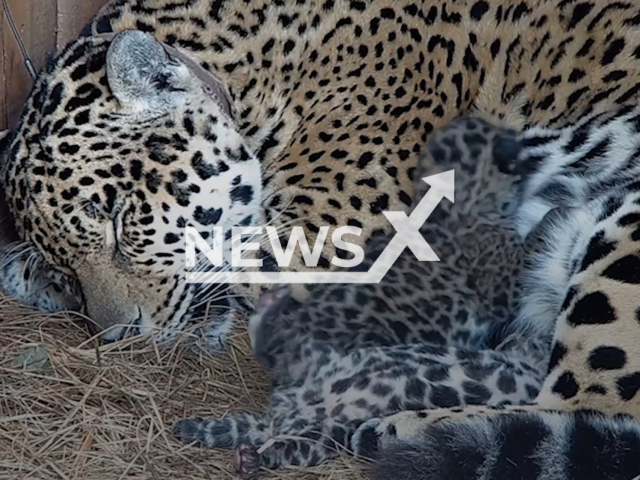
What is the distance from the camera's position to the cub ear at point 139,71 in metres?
3.30

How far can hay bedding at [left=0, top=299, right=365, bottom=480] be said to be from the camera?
3.13 metres

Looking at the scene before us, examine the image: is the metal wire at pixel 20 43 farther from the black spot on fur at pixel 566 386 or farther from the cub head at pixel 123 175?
the black spot on fur at pixel 566 386

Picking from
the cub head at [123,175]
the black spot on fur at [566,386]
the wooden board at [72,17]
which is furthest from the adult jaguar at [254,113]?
the black spot on fur at [566,386]

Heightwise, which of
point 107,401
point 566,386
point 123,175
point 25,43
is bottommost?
point 107,401

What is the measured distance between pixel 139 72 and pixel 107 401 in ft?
Result: 3.20

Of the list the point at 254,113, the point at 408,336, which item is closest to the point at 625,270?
the point at 408,336

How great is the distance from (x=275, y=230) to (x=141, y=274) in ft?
1.45

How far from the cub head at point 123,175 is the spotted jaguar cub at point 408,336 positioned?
368 millimetres

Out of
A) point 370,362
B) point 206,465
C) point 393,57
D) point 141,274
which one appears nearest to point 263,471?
point 206,465

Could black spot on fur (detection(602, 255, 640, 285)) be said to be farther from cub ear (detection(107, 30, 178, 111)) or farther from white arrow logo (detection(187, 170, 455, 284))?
cub ear (detection(107, 30, 178, 111))

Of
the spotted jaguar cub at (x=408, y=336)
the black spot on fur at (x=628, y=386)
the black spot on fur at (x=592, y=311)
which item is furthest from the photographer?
the spotted jaguar cub at (x=408, y=336)

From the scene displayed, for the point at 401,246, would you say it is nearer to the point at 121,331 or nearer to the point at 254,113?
the point at 254,113

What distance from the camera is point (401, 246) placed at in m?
3.56

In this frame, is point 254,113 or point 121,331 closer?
point 121,331
